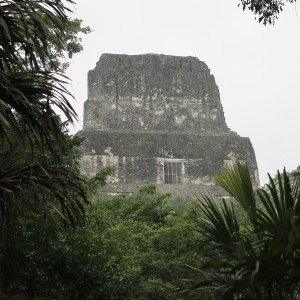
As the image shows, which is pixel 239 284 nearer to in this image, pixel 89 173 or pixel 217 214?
pixel 217 214

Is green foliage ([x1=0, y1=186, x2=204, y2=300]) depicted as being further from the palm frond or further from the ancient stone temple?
the ancient stone temple

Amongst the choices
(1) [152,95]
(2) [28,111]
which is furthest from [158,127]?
(2) [28,111]

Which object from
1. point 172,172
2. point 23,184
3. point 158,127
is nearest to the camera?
point 23,184

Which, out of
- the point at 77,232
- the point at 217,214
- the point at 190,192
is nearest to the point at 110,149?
the point at 190,192

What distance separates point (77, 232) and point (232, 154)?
18729 mm

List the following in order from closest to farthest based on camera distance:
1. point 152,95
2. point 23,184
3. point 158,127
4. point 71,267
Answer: point 23,184 < point 71,267 < point 158,127 < point 152,95

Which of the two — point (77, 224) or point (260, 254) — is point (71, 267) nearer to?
point (77, 224)

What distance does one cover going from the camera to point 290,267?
4.34 m

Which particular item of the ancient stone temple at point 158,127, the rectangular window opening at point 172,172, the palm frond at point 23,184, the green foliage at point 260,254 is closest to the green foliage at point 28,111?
the palm frond at point 23,184

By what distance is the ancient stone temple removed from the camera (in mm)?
25562

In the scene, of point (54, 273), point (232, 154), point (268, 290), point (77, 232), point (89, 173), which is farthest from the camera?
point (232, 154)

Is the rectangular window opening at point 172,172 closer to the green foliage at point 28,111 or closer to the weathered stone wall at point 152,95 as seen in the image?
the weathered stone wall at point 152,95

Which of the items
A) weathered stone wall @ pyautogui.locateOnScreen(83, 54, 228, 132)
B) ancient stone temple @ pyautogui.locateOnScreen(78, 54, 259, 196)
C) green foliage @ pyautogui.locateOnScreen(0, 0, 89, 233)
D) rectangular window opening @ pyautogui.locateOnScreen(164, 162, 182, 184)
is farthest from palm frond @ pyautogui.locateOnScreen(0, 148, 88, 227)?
weathered stone wall @ pyautogui.locateOnScreen(83, 54, 228, 132)

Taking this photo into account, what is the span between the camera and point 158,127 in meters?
27.8
